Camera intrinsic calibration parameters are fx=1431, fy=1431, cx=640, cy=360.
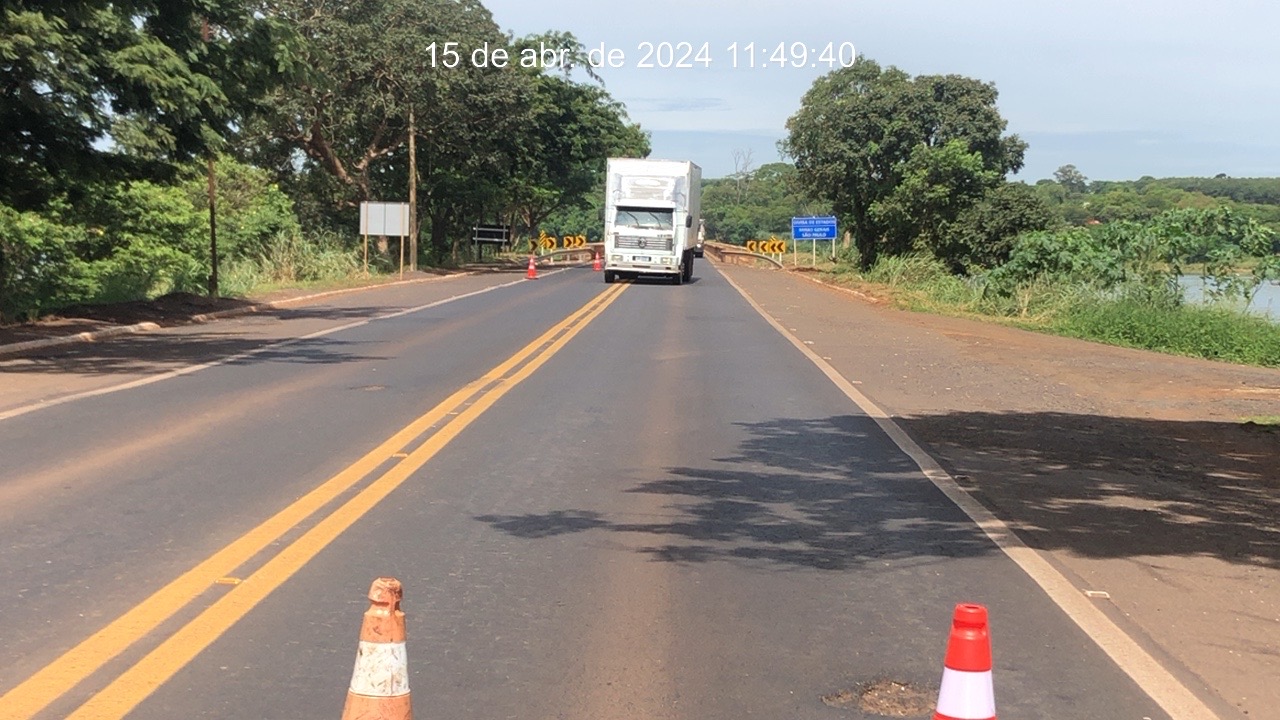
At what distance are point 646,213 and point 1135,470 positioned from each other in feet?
108

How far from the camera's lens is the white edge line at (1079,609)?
5.40 meters

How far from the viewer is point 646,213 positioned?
142ft

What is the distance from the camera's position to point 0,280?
2408 centimetres

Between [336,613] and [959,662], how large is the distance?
3082 mm

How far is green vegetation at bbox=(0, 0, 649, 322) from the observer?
67.4ft

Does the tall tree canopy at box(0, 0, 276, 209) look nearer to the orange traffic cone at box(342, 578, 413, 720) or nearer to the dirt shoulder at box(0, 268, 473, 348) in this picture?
the dirt shoulder at box(0, 268, 473, 348)

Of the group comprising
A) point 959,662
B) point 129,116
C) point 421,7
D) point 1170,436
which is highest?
point 421,7

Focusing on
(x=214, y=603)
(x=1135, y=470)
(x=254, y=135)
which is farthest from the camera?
(x=254, y=135)

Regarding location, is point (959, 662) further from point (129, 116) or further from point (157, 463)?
point (129, 116)

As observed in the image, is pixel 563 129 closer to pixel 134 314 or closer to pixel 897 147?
pixel 897 147

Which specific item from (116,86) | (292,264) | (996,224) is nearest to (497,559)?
(116,86)

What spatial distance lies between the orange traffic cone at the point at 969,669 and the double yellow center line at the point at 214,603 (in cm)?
279

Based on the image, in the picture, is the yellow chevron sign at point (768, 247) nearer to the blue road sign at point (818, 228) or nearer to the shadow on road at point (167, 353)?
the blue road sign at point (818, 228)

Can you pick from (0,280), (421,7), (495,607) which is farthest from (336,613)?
(421,7)
